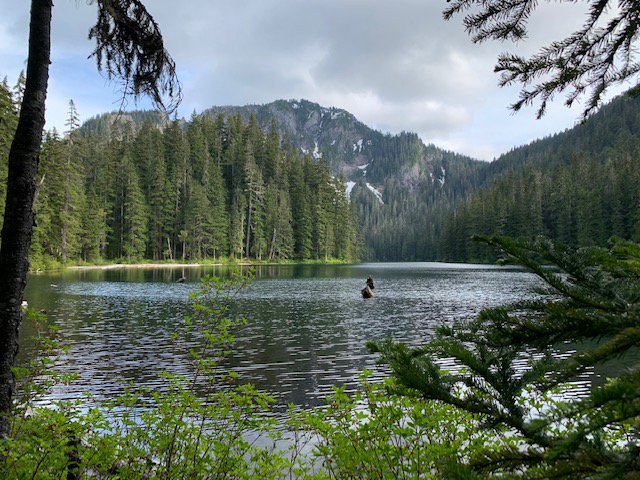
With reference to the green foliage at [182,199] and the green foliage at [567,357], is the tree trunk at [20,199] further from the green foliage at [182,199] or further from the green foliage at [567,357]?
the green foliage at [182,199]

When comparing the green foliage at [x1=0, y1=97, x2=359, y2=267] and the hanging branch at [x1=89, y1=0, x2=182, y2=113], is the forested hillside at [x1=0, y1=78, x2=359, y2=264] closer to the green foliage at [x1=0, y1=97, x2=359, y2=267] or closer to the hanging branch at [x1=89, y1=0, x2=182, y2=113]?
the green foliage at [x1=0, y1=97, x2=359, y2=267]

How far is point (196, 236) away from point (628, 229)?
6901cm

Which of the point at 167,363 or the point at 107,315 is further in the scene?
the point at 107,315

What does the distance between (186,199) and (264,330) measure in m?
63.5

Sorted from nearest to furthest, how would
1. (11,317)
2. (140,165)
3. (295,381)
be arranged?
(11,317) < (295,381) < (140,165)

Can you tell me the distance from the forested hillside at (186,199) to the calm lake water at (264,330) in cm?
2705

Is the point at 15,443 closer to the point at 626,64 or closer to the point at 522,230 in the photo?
the point at 626,64

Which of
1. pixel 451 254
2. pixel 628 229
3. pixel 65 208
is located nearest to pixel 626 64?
pixel 65 208

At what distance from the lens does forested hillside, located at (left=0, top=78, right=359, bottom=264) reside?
55500 millimetres

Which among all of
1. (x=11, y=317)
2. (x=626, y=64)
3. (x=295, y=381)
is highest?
(x=626, y=64)

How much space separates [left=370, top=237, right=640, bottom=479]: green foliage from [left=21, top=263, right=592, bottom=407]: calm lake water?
4.70 ft

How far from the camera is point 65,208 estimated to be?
53.8 meters

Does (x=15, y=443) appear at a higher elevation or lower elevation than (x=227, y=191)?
lower

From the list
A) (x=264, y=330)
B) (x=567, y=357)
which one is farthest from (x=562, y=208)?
(x=567, y=357)
